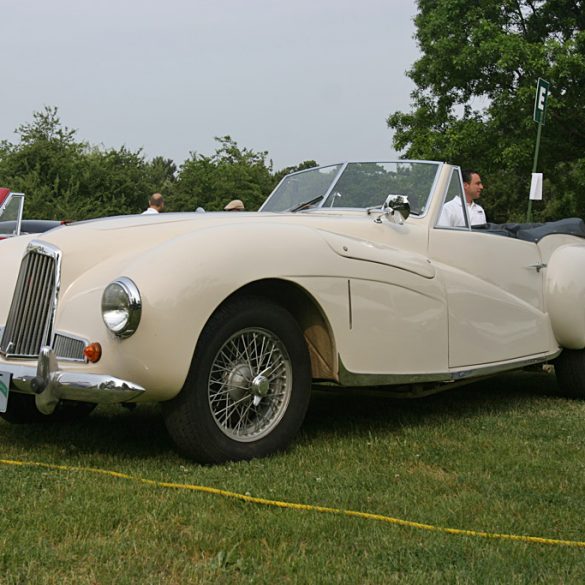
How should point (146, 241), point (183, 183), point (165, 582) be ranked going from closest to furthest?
point (165, 582) → point (146, 241) → point (183, 183)

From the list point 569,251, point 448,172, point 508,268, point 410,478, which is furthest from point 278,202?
point 410,478

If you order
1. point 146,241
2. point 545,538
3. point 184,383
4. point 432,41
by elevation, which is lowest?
point 545,538

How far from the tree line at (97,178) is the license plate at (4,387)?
32386 millimetres

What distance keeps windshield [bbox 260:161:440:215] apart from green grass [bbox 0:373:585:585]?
145 cm

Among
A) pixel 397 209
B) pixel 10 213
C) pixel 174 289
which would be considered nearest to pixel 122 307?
pixel 174 289

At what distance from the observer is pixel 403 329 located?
456 cm

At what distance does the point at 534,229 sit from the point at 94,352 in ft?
12.6

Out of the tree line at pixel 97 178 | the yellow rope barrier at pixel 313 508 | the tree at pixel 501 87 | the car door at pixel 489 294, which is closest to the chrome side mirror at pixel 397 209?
the car door at pixel 489 294

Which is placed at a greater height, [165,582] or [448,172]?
[448,172]

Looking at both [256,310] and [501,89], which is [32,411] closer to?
[256,310]

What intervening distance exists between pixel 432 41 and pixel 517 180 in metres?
8.21

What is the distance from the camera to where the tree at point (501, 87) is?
21.1 m

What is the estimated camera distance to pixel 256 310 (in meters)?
3.98

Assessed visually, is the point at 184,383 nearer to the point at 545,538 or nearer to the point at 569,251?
the point at 545,538
